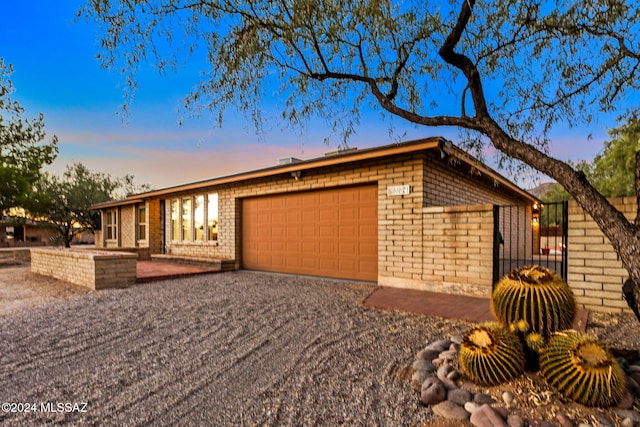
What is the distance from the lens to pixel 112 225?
17469 mm

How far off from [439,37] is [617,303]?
183 inches

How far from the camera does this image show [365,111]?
5449 mm

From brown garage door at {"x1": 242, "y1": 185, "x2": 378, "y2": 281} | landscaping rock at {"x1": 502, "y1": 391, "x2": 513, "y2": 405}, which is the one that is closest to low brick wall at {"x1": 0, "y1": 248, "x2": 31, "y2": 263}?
brown garage door at {"x1": 242, "y1": 185, "x2": 378, "y2": 281}

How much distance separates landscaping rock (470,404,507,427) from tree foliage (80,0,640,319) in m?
2.60

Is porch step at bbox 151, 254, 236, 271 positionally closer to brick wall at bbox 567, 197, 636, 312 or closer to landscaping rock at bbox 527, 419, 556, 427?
brick wall at bbox 567, 197, 636, 312

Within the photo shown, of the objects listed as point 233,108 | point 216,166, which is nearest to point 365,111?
point 233,108

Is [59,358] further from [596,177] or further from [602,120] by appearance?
[596,177]

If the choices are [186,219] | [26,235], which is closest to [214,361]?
[186,219]

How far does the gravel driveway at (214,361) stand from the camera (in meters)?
2.32

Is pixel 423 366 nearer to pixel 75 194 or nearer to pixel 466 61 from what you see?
pixel 466 61

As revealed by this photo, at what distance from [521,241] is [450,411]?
14.9m

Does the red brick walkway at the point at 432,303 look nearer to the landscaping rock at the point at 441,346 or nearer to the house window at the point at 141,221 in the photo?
the landscaping rock at the point at 441,346

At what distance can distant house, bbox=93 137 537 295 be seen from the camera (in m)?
6.16

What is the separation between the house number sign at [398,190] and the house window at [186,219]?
843 cm
